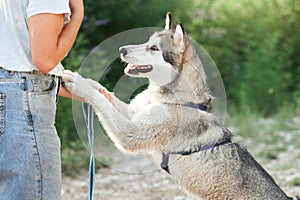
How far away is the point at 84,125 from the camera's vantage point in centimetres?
400

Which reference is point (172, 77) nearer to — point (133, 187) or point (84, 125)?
point (84, 125)

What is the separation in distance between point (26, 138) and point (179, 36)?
181 cm

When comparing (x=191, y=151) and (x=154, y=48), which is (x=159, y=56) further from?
(x=191, y=151)

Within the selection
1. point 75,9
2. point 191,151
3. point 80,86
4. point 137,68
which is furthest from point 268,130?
→ point 75,9

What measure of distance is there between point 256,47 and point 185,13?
125cm

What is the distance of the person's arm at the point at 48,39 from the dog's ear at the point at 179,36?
4.95 feet

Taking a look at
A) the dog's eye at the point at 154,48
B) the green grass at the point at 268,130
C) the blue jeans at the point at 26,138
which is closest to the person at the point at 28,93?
the blue jeans at the point at 26,138

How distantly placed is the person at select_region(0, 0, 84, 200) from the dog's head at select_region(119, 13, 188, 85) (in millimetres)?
1307

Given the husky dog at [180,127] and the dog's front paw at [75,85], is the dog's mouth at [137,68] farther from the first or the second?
the dog's front paw at [75,85]

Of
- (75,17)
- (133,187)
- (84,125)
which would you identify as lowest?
(133,187)

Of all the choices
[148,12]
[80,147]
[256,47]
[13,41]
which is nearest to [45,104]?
[13,41]

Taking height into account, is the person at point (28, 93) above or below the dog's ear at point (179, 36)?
below

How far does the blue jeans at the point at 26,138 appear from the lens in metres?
2.71

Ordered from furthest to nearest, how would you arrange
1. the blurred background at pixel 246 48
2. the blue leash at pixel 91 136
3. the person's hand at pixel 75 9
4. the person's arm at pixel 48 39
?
the blurred background at pixel 246 48 → the blue leash at pixel 91 136 → the person's hand at pixel 75 9 → the person's arm at pixel 48 39
